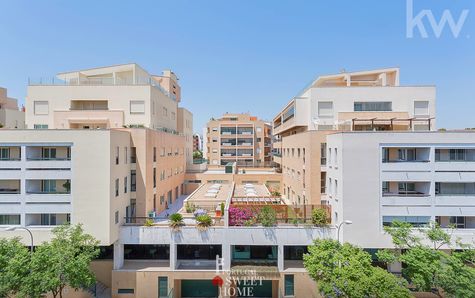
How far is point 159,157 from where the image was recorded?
3105cm

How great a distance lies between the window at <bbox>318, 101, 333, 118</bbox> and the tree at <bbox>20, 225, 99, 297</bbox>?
25671mm

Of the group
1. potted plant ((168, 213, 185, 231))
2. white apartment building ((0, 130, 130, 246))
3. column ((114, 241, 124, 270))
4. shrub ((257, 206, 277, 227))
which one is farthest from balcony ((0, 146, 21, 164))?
shrub ((257, 206, 277, 227))

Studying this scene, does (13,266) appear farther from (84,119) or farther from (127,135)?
(84,119)

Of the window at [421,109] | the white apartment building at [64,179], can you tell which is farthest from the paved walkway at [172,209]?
the window at [421,109]

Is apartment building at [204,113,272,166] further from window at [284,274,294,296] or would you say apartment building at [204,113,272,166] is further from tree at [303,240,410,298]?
tree at [303,240,410,298]

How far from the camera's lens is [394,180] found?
21.7 meters

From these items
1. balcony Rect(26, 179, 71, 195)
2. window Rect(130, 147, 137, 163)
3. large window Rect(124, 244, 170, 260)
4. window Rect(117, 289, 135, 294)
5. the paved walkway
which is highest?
window Rect(130, 147, 137, 163)

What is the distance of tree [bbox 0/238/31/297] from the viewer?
1830cm

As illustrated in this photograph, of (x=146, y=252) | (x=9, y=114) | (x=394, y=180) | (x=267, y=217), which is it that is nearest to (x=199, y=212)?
(x=146, y=252)

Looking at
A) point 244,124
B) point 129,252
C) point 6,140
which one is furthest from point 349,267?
point 244,124

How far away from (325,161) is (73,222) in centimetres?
2323

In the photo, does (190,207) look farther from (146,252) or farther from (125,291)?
(125,291)

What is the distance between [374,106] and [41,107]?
3749 cm

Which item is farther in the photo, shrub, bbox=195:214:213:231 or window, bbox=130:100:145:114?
window, bbox=130:100:145:114
